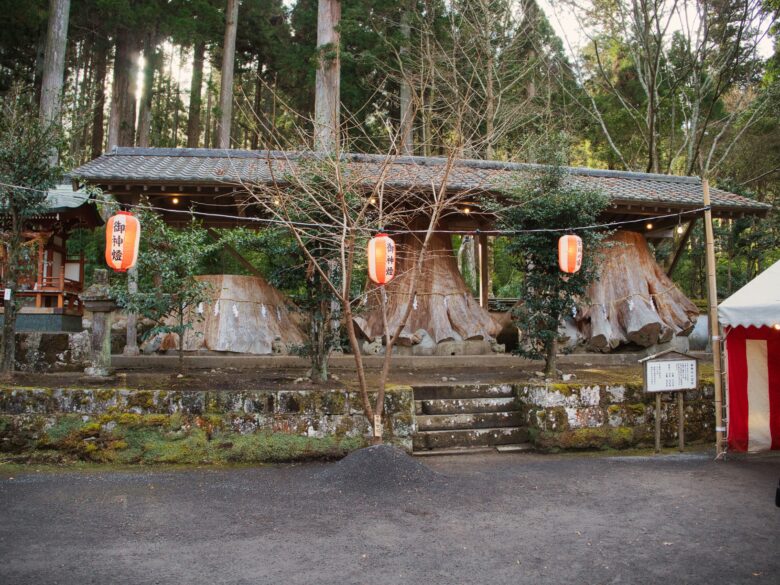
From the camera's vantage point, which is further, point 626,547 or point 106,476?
point 106,476

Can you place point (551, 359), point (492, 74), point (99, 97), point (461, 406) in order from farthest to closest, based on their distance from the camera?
1. point (99, 97)
2. point (492, 74)
3. point (551, 359)
4. point (461, 406)

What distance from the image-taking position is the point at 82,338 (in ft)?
29.6

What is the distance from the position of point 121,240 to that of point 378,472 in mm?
4245

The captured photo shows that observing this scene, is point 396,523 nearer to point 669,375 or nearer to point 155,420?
point 155,420

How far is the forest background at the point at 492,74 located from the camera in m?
15.3

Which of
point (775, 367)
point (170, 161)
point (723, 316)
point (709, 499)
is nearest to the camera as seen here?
point (709, 499)

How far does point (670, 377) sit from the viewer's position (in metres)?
7.47

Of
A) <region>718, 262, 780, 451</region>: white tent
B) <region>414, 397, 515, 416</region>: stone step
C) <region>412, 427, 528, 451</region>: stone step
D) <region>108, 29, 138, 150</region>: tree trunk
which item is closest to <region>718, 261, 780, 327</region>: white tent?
<region>718, 262, 780, 451</region>: white tent

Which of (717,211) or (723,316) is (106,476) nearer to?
(723,316)

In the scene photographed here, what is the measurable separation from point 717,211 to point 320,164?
835 centimetres

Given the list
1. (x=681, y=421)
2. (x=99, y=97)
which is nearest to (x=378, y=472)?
(x=681, y=421)

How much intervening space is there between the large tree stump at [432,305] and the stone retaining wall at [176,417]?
458 cm

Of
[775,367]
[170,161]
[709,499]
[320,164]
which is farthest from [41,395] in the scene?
[775,367]

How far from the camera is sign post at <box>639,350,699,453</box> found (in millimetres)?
7352
